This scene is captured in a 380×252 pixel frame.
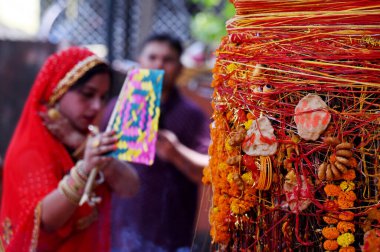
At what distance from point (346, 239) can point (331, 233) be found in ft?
0.12

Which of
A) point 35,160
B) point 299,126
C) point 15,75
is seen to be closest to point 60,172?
point 35,160

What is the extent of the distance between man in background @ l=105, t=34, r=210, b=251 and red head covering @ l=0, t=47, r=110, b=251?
0.92 m

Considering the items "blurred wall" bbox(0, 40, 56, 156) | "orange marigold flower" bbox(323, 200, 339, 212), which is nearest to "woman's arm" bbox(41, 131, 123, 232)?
"orange marigold flower" bbox(323, 200, 339, 212)

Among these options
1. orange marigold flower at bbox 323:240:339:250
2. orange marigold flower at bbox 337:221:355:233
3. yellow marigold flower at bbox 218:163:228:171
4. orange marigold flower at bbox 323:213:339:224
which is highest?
yellow marigold flower at bbox 218:163:228:171

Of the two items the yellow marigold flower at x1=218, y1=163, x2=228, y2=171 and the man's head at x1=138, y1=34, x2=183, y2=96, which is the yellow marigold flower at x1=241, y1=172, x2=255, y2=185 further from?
the man's head at x1=138, y1=34, x2=183, y2=96

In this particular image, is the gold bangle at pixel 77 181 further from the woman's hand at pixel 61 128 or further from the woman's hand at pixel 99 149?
the woman's hand at pixel 61 128

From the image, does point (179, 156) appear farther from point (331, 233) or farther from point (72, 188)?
point (331, 233)

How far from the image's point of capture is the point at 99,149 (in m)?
2.50

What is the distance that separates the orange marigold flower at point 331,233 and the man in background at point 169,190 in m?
2.27

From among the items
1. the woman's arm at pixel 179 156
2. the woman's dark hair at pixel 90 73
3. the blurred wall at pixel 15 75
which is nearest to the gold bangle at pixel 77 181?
the woman's dark hair at pixel 90 73

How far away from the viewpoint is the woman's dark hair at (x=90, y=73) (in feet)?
9.63

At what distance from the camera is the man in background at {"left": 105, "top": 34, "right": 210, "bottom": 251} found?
3850 mm

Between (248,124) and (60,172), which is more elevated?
(248,124)

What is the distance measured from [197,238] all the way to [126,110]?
0.80 metres
